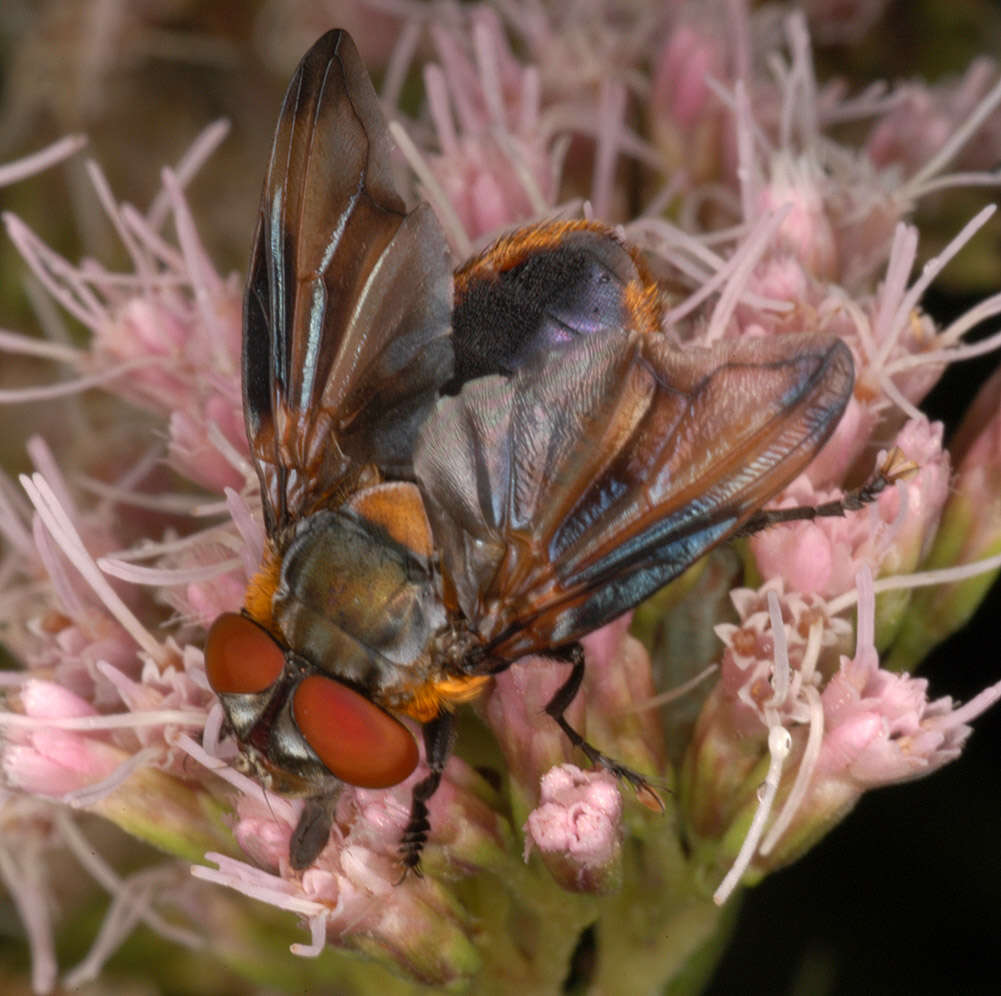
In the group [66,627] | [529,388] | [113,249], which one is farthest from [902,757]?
[113,249]

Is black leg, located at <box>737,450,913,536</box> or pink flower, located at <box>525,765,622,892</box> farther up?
black leg, located at <box>737,450,913,536</box>

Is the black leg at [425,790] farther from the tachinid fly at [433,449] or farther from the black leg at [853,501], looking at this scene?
the black leg at [853,501]

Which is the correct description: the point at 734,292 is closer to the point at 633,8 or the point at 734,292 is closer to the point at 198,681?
the point at 198,681

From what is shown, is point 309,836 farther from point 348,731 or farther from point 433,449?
point 433,449

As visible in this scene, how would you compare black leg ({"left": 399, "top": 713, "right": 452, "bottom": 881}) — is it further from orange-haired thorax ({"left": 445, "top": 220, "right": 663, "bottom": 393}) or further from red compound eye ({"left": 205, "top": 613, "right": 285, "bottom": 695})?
orange-haired thorax ({"left": 445, "top": 220, "right": 663, "bottom": 393})

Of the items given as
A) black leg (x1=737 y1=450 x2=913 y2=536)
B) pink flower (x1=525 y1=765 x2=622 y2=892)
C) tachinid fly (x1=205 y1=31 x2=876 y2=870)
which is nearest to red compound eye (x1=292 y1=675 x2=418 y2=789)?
tachinid fly (x1=205 y1=31 x2=876 y2=870)

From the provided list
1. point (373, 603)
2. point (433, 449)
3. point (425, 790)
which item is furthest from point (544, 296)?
point (425, 790)
